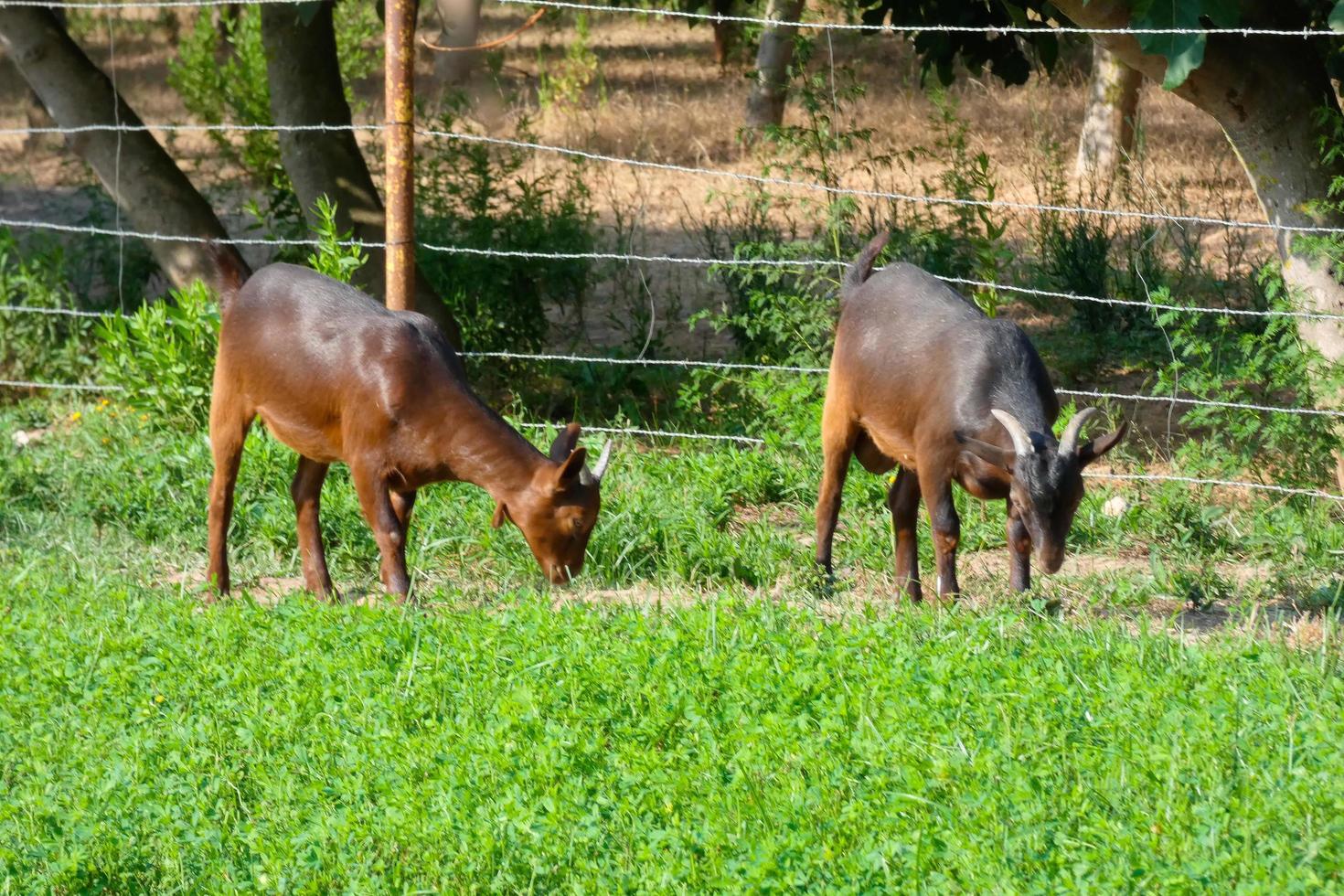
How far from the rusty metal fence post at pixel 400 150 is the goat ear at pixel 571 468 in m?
1.83

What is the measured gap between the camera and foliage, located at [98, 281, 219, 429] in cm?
946

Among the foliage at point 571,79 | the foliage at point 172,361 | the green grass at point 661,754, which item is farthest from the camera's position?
the foliage at point 571,79

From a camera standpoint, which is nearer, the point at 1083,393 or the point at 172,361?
the point at 1083,393

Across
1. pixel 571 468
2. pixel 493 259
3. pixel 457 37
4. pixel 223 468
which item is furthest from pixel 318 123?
pixel 457 37

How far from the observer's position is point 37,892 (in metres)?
4.32

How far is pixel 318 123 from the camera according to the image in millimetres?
10555

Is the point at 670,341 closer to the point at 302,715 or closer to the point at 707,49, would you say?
the point at 302,715

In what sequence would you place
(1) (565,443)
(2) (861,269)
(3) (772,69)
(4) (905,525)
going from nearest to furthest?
(1) (565,443)
(4) (905,525)
(2) (861,269)
(3) (772,69)

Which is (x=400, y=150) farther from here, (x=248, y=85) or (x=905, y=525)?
(x=248, y=85)

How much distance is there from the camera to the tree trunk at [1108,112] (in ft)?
49.3

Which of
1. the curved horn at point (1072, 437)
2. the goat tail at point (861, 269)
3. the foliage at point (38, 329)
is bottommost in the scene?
the foliage at point (38, 329)

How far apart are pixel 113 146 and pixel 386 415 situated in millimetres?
4961

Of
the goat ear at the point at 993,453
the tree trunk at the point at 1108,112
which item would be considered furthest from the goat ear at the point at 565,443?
the tree trunk at the point at 1108,112

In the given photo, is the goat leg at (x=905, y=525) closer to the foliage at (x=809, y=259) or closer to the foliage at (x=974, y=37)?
the foliage at (x=809, y=259)
